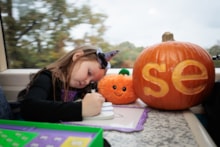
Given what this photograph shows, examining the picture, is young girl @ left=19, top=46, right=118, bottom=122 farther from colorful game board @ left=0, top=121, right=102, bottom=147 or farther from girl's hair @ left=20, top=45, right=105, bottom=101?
colorful game board @ left=0, top=121, right=102, bottom=147

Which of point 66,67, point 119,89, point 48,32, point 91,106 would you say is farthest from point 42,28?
point 91,106

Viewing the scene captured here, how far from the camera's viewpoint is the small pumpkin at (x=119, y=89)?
0.86 meters

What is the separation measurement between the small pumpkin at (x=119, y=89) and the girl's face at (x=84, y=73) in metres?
0.06

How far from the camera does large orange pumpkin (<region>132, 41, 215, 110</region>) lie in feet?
2.37

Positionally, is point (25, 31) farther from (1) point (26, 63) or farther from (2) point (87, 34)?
(2) point (87, 34)

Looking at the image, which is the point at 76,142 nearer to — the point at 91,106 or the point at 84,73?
the point at 91,106

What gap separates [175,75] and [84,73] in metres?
0.32

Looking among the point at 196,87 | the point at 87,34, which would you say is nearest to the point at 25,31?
the point at 87,34

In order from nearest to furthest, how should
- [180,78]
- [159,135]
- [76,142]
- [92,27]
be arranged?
[76,142]
[159,135]
[180,78]
[92,27]

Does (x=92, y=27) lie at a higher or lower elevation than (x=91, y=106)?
higher

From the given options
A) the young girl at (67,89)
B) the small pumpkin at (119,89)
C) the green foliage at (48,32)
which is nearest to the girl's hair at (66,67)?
the young girl at (67,89)

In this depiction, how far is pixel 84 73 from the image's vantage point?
821mm

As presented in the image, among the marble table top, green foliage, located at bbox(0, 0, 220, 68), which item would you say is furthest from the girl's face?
green foliage, located at bbox(0, 0, 220, 68)

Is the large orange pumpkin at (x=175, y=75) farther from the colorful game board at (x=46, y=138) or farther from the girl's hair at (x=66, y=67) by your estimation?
the colorful game board at (x=46, y=138)
